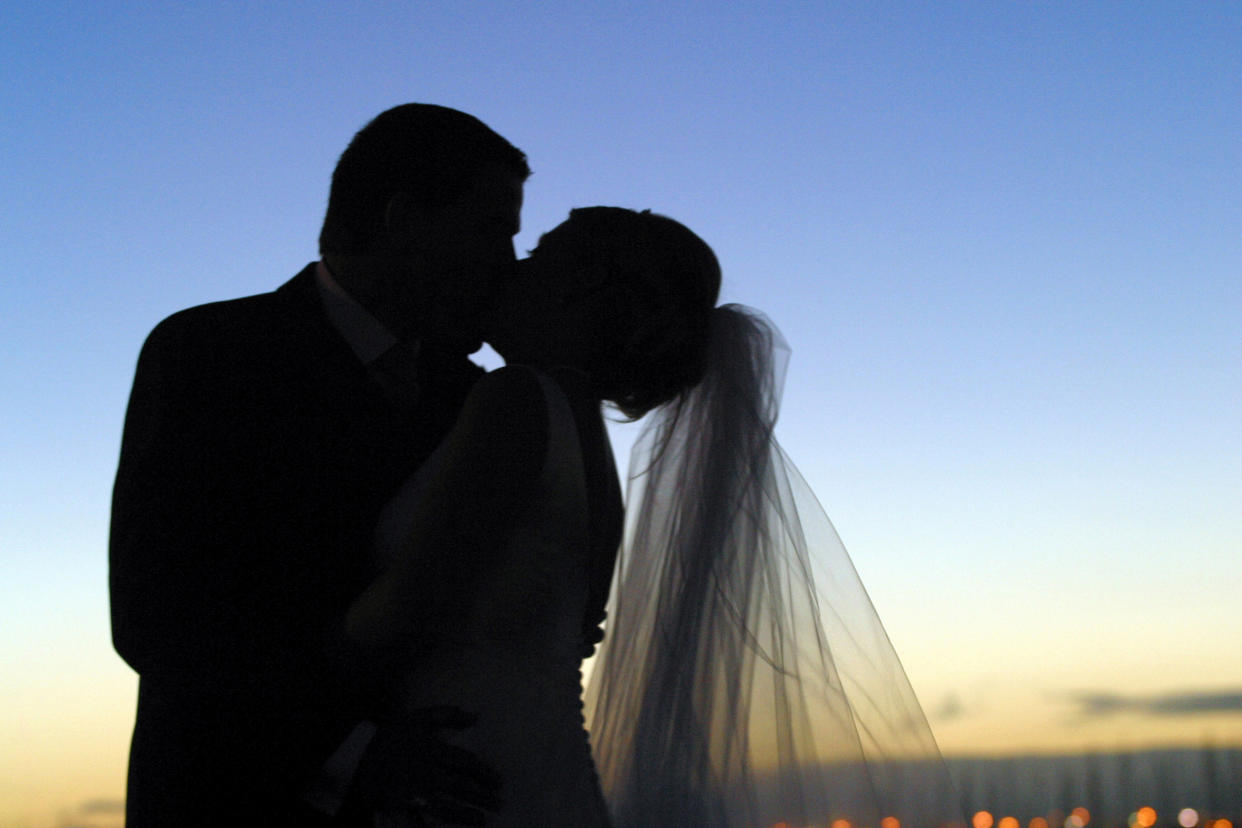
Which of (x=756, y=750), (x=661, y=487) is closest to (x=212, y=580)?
(x=661, y=487)

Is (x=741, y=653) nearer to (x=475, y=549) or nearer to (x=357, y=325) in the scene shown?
(x=475, y=549)

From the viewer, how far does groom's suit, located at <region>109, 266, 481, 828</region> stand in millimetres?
2029

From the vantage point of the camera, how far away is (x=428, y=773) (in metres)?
1.90

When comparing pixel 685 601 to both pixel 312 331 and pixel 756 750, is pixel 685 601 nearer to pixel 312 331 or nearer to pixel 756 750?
pixel 756 750

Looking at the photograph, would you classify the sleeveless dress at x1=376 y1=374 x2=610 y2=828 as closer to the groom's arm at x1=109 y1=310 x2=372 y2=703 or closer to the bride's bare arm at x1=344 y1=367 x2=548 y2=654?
the bride's bare arm at x1=344 y1=367 x2=548 y2=654

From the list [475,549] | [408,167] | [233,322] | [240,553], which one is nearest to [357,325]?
[233,322]

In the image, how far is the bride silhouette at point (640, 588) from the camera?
6.46ft

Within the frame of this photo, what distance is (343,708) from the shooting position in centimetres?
201

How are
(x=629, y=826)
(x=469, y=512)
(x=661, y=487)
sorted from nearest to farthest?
1. (x=469, y=512)
2. (x=629, y=826)
3. (x=661, y=487)

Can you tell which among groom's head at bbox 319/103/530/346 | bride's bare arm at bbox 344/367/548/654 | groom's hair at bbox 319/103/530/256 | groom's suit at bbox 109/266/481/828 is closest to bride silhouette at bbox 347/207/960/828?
bride's bare arm at bbox 344/367/548/654

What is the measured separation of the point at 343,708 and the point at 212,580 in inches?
15.2

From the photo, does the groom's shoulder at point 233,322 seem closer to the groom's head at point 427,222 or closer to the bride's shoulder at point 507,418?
the groom's head at point 427,222

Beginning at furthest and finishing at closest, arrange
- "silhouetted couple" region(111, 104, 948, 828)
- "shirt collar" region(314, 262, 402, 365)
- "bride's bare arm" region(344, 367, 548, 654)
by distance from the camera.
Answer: "shirt collar" region(314, 262, 402, 365) → "silhouetted couple" region(111, 104, 948, 828) → "bride's bare arm" region(344, 367, 548, 654)

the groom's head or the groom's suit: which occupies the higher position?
the groom's head
